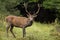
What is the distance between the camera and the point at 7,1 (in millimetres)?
22453

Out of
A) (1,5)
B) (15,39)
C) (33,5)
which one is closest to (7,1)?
(1,5)

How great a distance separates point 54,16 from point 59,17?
124cm

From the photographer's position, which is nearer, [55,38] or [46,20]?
[55,38]

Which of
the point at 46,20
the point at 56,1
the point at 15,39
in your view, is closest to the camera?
the point at 15,39

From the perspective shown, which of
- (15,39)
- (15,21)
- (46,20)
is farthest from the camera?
(46,20)

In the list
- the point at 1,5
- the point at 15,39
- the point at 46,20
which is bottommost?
the point at 46,20

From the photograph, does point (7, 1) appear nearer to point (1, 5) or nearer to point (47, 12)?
point (1, 5)

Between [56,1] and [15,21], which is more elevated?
[15,21]

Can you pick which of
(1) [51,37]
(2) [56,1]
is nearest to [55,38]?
(1) [51,37]

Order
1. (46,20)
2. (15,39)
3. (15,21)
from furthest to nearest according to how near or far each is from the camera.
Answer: (46,20) → (15,21) → (15,39)

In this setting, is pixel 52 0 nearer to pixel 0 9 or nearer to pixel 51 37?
pixel 0 9

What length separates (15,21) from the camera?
41.4 feet

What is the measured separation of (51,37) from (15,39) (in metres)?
2.35

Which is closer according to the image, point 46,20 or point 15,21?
point 15,21
